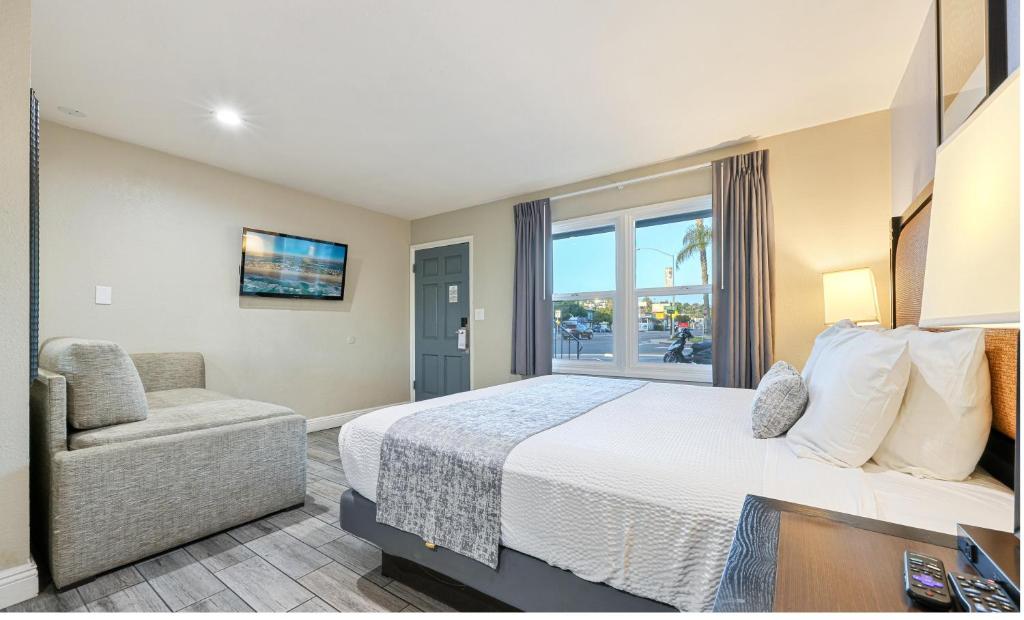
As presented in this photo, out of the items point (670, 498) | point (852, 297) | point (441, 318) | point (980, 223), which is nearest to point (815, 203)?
point (852, 297)

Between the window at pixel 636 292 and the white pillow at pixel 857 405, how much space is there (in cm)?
214

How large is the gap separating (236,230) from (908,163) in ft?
15.7

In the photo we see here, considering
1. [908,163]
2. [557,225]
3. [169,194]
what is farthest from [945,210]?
[169,194]

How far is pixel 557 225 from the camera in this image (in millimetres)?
4215

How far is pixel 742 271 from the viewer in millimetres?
3088

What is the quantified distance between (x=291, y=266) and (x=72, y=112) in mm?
1733

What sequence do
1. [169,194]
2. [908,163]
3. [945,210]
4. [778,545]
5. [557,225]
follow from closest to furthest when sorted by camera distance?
1. [945,210]
2. [778,545]
3. [908,163]
4. [169,194]
5. [557,225]

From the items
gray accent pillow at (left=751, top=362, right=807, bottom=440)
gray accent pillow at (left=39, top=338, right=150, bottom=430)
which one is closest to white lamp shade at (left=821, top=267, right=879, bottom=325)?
gray accent pillow at (left=751, top=362, right=807, bottom=440)

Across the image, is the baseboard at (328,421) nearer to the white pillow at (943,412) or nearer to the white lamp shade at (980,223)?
the white pillow at (943,412)

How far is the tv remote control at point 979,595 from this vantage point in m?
0.51

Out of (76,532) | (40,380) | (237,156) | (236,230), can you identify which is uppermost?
(237,156)

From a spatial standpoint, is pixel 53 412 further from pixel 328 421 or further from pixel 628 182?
pixel 628 182

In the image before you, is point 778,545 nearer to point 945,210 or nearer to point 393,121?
point 945,210

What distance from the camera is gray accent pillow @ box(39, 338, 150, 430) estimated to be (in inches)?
73.2
